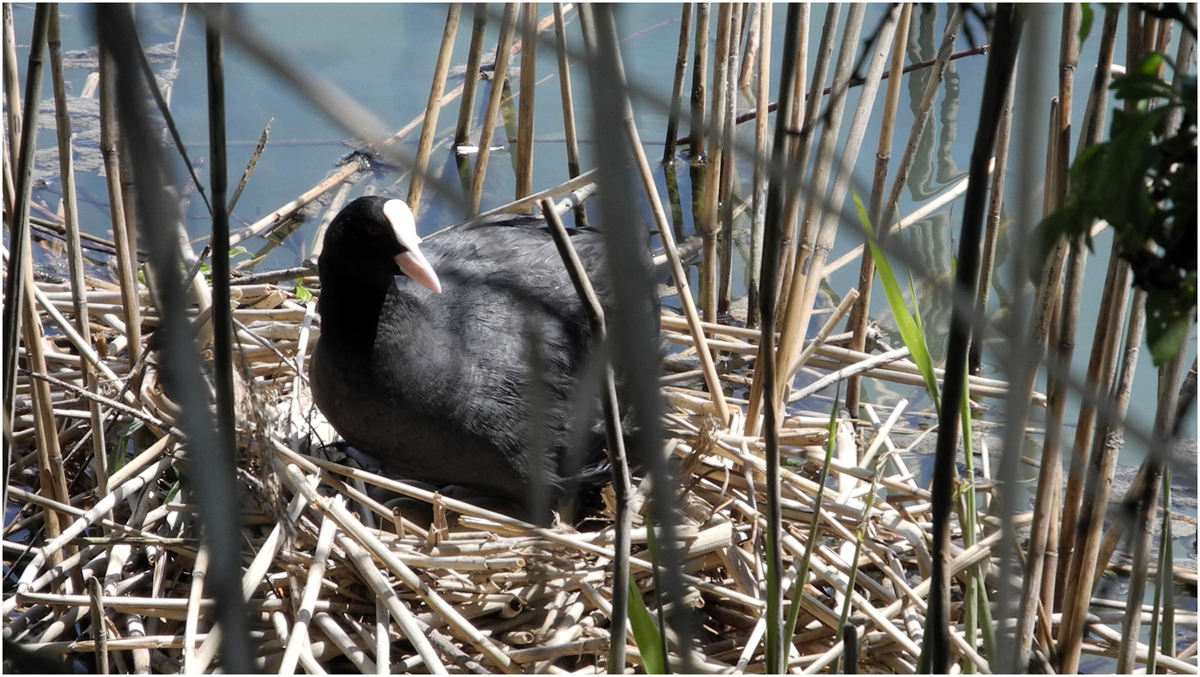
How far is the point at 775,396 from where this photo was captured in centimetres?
83

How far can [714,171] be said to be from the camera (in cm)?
214

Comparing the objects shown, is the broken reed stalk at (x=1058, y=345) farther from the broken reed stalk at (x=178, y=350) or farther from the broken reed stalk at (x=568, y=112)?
the broken reed stalk at (x=178, y=350)

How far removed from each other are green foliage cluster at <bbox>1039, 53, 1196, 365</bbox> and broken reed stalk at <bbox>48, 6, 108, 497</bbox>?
114 cm

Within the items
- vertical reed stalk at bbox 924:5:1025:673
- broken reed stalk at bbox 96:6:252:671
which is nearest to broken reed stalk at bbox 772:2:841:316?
vertical reed stalk at bbox 924:5:1025:673

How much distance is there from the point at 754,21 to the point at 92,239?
1699mm

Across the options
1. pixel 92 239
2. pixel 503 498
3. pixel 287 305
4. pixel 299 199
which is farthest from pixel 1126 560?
pixel 92 239

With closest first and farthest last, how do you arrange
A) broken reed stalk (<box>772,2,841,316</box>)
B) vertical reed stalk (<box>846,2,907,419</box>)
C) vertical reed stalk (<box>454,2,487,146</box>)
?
broken reed stalk (<box>772,2,841,316</box>) < vertical reed stalk (<box>846,2,907,419</box>) < vertical reed stalk (<box>454,2,487,146</box>)

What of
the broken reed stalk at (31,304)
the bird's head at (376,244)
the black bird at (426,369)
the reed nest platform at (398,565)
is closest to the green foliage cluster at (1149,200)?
the broken reed stalk at (31,304)

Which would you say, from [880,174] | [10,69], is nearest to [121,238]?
[10,69]

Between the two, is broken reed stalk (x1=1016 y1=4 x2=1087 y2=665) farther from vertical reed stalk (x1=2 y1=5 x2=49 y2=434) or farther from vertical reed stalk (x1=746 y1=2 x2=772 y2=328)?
vertical reed stalk (x1=2 y1=5 x2=49 y2=434)

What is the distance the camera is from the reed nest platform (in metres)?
1.53

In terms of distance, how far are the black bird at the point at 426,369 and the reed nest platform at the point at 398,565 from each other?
75 mm

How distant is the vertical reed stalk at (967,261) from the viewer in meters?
0.51

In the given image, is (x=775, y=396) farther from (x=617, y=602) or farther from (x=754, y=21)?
(x=754, y=21)
